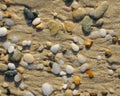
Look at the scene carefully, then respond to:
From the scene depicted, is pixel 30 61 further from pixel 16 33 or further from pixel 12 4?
pixel 12 4

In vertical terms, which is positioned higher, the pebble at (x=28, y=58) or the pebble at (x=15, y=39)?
the pebble at (x=15, y=39)

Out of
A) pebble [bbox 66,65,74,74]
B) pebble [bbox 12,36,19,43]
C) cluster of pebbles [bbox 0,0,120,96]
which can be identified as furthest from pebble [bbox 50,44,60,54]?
pebble [bbox 12,36,19,43]

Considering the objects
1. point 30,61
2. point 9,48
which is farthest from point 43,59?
point 9,48

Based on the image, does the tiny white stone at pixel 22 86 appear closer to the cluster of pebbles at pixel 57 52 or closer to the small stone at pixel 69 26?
the cluster of pebbles at pixel 57 52

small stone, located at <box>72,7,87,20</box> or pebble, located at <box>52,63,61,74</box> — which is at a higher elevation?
small stone, located at <box>72,7,87,20</box>

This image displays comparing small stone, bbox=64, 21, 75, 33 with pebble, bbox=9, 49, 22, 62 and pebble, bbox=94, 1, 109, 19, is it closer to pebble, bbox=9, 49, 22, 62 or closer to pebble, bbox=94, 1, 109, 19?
pebble, bbox=94, 1, 109, 19

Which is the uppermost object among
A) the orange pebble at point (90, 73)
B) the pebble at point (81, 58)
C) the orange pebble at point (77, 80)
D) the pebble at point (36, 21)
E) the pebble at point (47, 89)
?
the pebble at point (36, 21)

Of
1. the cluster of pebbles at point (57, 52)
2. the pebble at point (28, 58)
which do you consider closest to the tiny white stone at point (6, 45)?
the cluster of pebbles at point (57, 52)

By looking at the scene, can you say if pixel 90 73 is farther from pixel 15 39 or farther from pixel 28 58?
pixel 15 39
